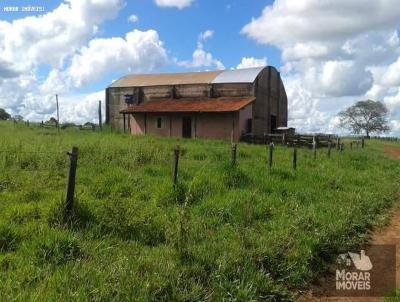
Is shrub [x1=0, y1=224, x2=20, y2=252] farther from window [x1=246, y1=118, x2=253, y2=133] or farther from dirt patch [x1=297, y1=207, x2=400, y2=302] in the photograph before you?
window [x1=246, y1=118, x2=253, y2=133]

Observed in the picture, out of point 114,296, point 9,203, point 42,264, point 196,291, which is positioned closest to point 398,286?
point 196,291

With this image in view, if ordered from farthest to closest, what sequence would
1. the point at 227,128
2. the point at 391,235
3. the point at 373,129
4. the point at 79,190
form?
the point at 373,129, the point at 227,128, the point at 79,190, the point at 391,235

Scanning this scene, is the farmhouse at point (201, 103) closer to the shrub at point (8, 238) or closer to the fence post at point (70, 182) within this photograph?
the fence post at point (70, 182)

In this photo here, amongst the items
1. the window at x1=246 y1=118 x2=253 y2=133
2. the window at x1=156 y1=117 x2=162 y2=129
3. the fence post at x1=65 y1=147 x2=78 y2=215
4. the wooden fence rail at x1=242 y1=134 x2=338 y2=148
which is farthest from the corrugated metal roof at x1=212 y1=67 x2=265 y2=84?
the fence post at x1=65 y1=147 x2=78 y2=215

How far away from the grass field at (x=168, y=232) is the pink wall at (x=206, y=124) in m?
19.7

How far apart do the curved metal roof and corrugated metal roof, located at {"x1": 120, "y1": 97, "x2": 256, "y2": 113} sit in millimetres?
1881

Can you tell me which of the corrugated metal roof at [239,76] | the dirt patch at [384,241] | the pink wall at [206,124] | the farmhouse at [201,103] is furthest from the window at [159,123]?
the dirt patch at [384,241]

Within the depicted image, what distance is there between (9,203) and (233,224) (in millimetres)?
3974

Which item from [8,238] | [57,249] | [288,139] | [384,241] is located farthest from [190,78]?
[57,249]

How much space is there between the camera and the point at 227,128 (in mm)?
31312

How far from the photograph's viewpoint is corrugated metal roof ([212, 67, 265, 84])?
33.9 meters

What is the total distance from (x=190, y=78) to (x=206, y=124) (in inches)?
275

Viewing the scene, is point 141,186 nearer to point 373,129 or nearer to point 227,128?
point 227,128

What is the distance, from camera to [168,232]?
6.32 metres
